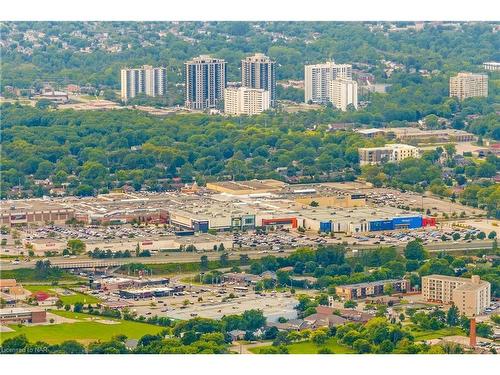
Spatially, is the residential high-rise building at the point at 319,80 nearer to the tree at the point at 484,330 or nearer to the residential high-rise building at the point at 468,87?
the residential high-rise building at the point at 468,87

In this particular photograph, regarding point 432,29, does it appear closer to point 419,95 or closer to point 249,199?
point 419,95

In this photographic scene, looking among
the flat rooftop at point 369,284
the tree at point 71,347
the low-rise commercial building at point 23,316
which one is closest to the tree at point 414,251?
the flat rooftop at point 369,284

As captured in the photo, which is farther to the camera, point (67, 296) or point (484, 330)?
point (67, 296)

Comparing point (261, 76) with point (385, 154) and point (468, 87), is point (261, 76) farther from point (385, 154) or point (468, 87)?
point (385, 154)

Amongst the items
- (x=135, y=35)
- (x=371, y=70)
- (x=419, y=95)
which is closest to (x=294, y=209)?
(x=419, y=95)

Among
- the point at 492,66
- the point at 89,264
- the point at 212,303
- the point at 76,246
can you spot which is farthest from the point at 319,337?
the point at 492,66

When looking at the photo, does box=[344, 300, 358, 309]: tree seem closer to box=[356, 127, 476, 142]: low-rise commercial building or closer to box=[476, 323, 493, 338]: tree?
box=[476, 323, 493, 338]: tree

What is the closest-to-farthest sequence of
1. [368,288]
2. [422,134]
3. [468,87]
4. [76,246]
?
1. [368,288]
2. [76,246]
3. [422,134]
4. [468,87]

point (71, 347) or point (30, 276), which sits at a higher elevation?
point (71, 347)
